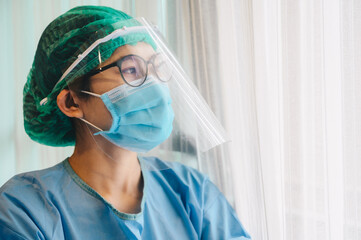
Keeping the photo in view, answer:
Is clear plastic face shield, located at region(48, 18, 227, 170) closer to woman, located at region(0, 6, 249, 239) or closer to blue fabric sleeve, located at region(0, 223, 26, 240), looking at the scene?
woman, located at region(0, 6, 249, 239)

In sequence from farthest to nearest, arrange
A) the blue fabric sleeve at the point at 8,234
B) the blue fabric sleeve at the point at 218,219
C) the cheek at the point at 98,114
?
the blue fabric sleeve at the point at 218,219 < the cheek at the point at 98,114 < the blue fabric sleeve at the point at 8,234

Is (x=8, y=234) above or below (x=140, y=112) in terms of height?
below

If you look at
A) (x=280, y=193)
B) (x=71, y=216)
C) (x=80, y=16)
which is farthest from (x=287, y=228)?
(x=80, y=16)

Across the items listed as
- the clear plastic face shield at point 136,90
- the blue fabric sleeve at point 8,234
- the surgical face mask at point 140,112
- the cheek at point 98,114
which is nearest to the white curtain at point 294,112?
the clear plastic face shield at point 136,90

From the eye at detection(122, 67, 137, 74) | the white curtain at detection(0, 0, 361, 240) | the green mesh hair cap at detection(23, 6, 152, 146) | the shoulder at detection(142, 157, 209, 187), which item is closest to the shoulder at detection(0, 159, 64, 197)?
the green mesh hair cap at detection(23, 6, 152, 146)

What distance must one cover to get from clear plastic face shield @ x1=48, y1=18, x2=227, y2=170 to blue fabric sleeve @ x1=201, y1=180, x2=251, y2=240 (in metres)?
0.24

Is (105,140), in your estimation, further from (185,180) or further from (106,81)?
(185,180)

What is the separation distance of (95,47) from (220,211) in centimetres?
66

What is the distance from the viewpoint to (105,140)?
1122mm

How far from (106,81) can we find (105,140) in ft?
0.62

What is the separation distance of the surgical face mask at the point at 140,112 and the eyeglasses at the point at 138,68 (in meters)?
0.02

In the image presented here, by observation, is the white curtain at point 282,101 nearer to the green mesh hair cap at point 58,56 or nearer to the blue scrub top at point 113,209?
the blue scrub top at point 113,209

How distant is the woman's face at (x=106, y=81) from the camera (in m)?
1.02

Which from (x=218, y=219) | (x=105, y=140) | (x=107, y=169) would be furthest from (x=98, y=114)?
(x=218, y=219)
